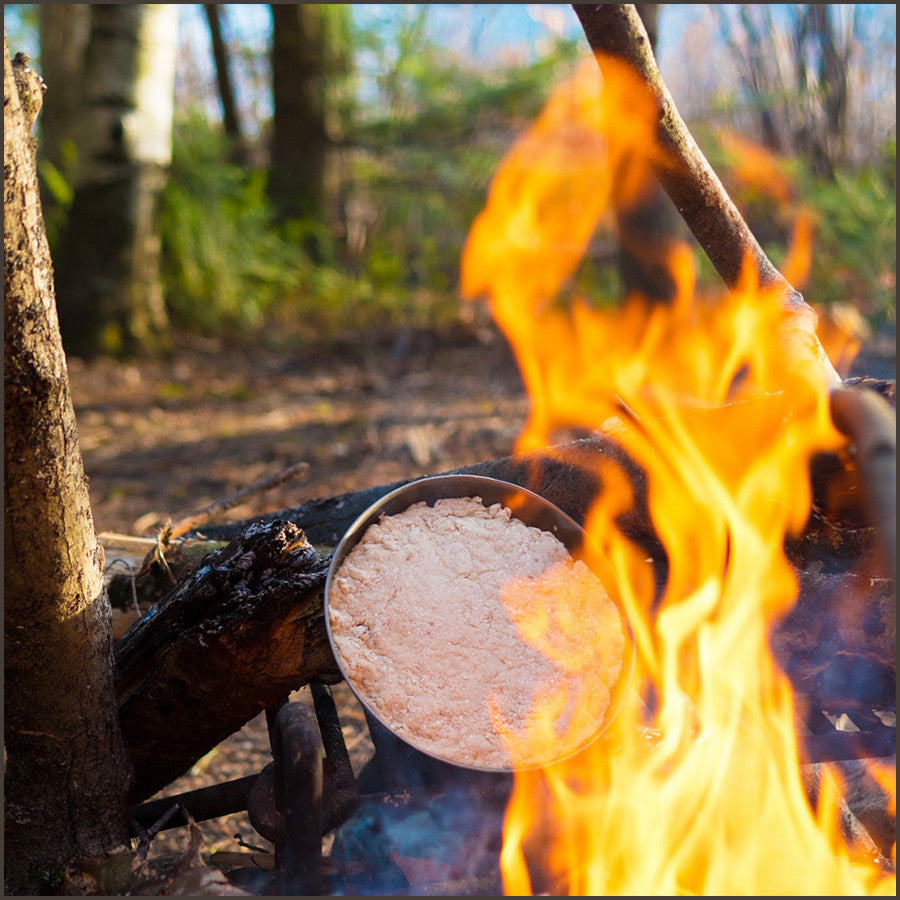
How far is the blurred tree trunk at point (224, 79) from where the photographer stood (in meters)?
8.14

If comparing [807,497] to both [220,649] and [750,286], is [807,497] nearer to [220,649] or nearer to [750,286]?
[750,286]

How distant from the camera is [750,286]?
5.81 ft

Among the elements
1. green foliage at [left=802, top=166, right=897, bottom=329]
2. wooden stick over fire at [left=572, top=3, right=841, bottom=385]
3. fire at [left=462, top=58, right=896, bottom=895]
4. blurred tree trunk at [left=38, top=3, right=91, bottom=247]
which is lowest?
fire at [left=462, top=58, right=896, bottom=895]

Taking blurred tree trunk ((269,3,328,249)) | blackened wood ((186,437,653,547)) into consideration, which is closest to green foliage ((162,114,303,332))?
blurred tree trunk ((269,3,328,249))

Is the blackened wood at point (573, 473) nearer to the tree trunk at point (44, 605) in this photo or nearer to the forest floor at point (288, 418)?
the tree trunk at point (44, 605)

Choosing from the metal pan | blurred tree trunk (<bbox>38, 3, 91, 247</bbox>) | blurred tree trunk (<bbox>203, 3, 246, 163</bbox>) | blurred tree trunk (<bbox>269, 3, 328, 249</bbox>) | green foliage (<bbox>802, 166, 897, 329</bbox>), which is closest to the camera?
the metal pan

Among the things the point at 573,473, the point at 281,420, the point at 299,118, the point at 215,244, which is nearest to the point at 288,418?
the point at 281,420

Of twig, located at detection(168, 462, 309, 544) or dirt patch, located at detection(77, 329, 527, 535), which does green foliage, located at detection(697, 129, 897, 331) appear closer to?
dirt patch, located at detection(77, 329, 527, 535)

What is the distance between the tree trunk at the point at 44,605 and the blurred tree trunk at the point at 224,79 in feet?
23.5

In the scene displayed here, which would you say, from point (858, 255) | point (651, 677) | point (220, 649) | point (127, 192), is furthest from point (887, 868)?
point (858, 255)

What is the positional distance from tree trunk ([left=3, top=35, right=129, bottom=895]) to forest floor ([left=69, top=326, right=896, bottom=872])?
→ 4.08 feet

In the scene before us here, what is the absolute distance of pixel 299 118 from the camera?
24.6ft

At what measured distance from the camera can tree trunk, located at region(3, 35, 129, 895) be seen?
4.33 ft

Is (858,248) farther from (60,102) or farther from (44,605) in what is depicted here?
(44,605)
